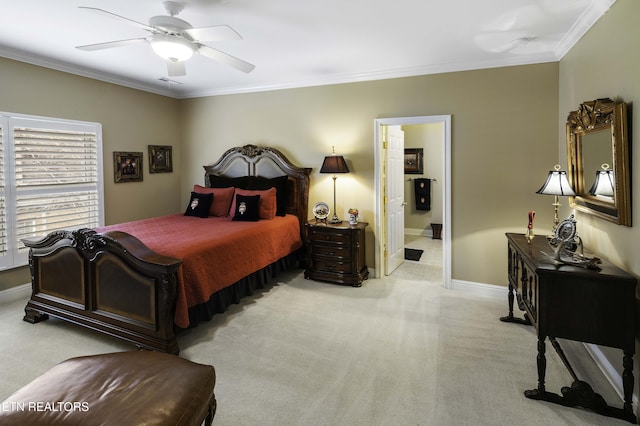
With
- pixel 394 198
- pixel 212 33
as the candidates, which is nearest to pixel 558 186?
pixel 394 198

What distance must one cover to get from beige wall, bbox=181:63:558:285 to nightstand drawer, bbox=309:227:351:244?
0.50m

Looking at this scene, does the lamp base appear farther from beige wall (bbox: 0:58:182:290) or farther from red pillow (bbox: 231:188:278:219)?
beige wall (bbox: 0:58:182:290)

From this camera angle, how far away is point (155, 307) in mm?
2609

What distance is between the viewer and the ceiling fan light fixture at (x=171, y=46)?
98.6 inches

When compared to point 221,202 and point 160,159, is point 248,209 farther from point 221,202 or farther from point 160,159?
point 160,159

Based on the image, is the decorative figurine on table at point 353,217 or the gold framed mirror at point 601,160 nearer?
the gold framed mirror at point 601,160

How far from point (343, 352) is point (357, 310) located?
845 mm

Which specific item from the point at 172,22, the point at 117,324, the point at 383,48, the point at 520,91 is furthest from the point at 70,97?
the point at 520,91

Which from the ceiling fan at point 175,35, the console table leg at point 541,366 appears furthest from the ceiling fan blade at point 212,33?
the console table leg at point 541,366

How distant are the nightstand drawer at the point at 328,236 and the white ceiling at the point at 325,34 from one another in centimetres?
198

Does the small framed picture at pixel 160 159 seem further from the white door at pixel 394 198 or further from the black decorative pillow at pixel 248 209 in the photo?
the white door at pixel 394 198

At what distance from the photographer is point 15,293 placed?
12.5 ft

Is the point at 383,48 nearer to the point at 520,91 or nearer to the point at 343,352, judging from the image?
the point at 520,91

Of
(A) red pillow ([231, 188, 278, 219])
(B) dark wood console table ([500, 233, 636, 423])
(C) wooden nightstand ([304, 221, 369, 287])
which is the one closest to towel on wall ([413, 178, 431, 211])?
(C) wooden nightstand ([304, 221, 369, 287])
